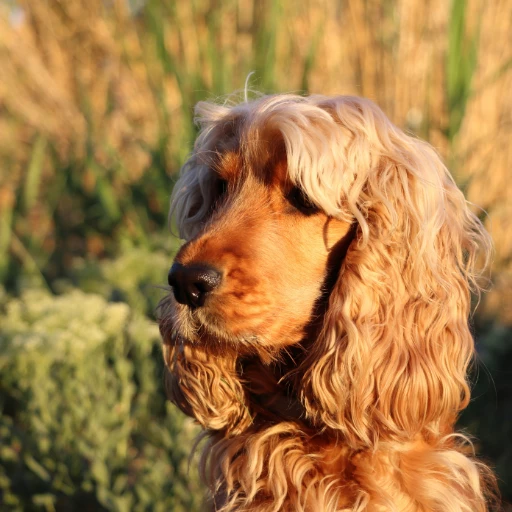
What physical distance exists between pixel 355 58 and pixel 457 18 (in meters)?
1.14

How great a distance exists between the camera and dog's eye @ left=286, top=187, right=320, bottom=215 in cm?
234

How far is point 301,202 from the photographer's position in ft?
7.77

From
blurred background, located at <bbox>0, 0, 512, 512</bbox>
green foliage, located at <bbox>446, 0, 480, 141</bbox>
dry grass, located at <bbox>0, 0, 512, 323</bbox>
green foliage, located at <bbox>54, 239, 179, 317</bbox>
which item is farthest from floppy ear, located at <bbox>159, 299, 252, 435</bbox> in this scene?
green foliage, located at <bbox>446, 0, 480, 141</bbox>

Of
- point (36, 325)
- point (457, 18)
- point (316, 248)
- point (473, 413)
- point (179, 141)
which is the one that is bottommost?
point (473, 413)

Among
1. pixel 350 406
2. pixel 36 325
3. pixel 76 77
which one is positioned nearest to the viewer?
pixel 350 406

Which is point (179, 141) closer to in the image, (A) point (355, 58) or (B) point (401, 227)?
(A) point (355, 58)

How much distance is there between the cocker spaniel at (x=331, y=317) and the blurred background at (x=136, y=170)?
924 millimetres

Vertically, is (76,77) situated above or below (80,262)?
above

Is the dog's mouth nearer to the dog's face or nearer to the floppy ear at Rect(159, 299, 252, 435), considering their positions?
the dog's face

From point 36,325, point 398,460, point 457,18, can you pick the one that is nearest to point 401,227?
point 398,460

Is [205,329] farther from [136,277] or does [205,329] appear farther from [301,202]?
[136,277]

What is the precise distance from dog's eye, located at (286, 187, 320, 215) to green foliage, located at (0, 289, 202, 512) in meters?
1.45

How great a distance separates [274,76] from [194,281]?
11.6 ft

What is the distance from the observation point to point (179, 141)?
5371 mm
